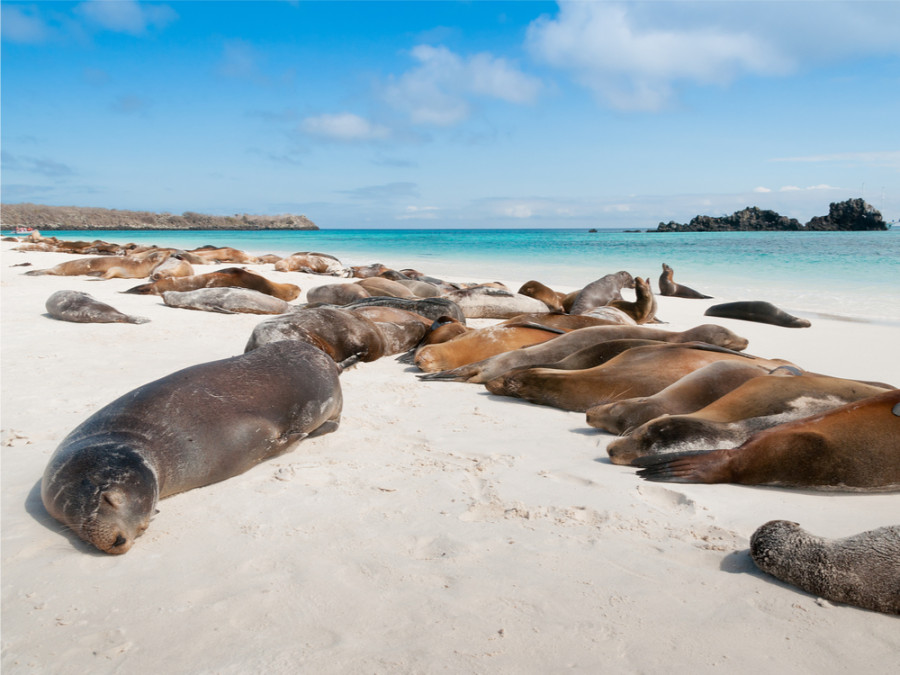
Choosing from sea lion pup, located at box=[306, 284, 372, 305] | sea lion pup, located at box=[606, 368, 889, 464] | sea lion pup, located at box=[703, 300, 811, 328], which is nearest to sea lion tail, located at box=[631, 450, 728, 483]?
sea lion pup, located at box=[606, 368, 889, 464]

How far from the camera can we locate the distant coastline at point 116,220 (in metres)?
74.2

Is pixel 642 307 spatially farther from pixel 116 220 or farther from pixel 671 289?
pixel 116 220

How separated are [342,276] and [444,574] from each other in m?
15.2

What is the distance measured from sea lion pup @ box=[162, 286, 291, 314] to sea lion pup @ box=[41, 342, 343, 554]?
5.20 m

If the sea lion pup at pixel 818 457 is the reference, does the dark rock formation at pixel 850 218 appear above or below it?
above

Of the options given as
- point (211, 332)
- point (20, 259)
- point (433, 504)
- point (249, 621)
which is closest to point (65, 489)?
point (249, 621)

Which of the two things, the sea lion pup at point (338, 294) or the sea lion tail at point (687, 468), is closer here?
the sea lion tail at point (687, 468)

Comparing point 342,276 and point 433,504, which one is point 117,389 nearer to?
point 433,504

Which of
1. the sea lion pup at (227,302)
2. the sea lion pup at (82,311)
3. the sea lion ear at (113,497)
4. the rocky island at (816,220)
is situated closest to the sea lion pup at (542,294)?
the sea lion pup at (227,302)

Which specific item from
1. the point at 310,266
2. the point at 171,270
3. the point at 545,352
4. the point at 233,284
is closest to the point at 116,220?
the point at 310,266

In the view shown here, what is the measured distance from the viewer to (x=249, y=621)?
1.95 m

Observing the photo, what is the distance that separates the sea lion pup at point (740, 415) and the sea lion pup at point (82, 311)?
6.40 m

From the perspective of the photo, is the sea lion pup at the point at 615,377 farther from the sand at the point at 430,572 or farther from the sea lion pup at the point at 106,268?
the sea lion pup at the point at 106,268

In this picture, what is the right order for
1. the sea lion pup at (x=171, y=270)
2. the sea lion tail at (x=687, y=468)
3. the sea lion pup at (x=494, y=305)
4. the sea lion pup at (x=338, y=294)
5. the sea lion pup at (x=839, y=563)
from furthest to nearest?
the sea lion pup at (x=171, y=270) < the sea lion pup at (x=338, y=294) < the sea lion pup at (x=494, y=305) < the sea lion tail at (x=687, y=468) < the sea lion pup at (x=839, y=563)
